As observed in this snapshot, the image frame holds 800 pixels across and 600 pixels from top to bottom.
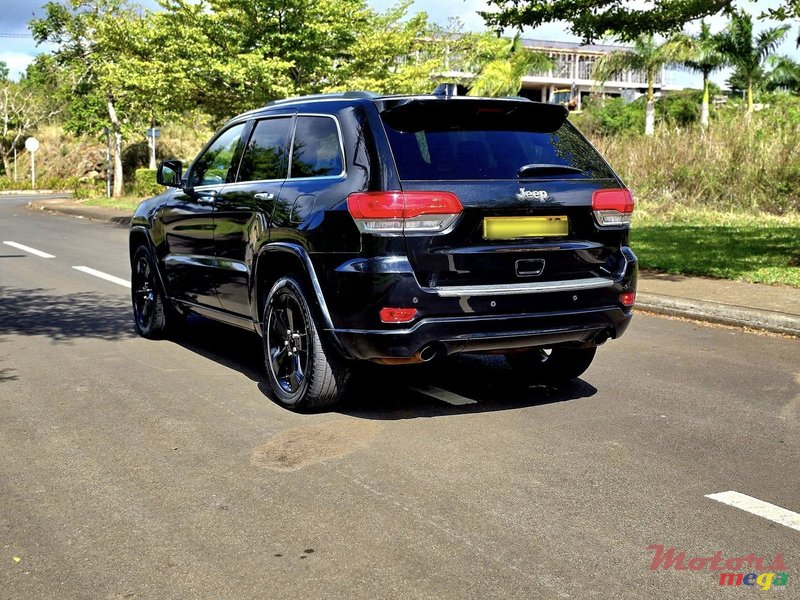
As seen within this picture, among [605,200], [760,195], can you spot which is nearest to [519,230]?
[605,200]

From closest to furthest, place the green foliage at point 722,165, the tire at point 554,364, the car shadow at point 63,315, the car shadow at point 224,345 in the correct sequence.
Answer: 1. the tire at point 554,364
2. the car shadow at point 224,345
3. the car shadow at point 63,315
4. the green foliage at point 722,165

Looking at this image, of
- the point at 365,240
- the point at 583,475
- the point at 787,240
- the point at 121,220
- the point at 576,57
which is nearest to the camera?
the point at 583,475

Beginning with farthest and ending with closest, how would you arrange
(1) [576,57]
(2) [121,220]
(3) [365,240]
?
(1) [576,57] < (2) [121,220] < (3) [365,240]

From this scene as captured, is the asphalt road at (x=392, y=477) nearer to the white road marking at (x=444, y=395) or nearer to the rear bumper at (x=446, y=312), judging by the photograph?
the white road marking at (x=444, y=395)

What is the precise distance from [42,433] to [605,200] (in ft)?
11.3

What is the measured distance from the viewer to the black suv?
5.27 metres

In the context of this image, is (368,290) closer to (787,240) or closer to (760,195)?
(787,240)

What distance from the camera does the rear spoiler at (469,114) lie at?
18.3ft

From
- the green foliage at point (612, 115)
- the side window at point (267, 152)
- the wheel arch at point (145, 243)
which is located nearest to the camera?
the side window at point (267, 152)

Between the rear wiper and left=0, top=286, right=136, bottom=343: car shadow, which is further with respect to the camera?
left=0, top=286, right=136, bottom=343: car shadow

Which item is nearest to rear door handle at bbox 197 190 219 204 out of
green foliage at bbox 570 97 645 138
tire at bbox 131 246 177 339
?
tire at bbox 131 246 177 339

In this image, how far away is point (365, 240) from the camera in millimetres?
5270

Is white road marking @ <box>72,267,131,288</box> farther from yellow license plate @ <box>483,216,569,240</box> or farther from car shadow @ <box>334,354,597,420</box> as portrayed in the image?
yellow license plate @ <box>483,216,569,240</box>

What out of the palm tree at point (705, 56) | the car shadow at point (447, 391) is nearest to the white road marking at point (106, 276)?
the car shadow at point (447, 391)
